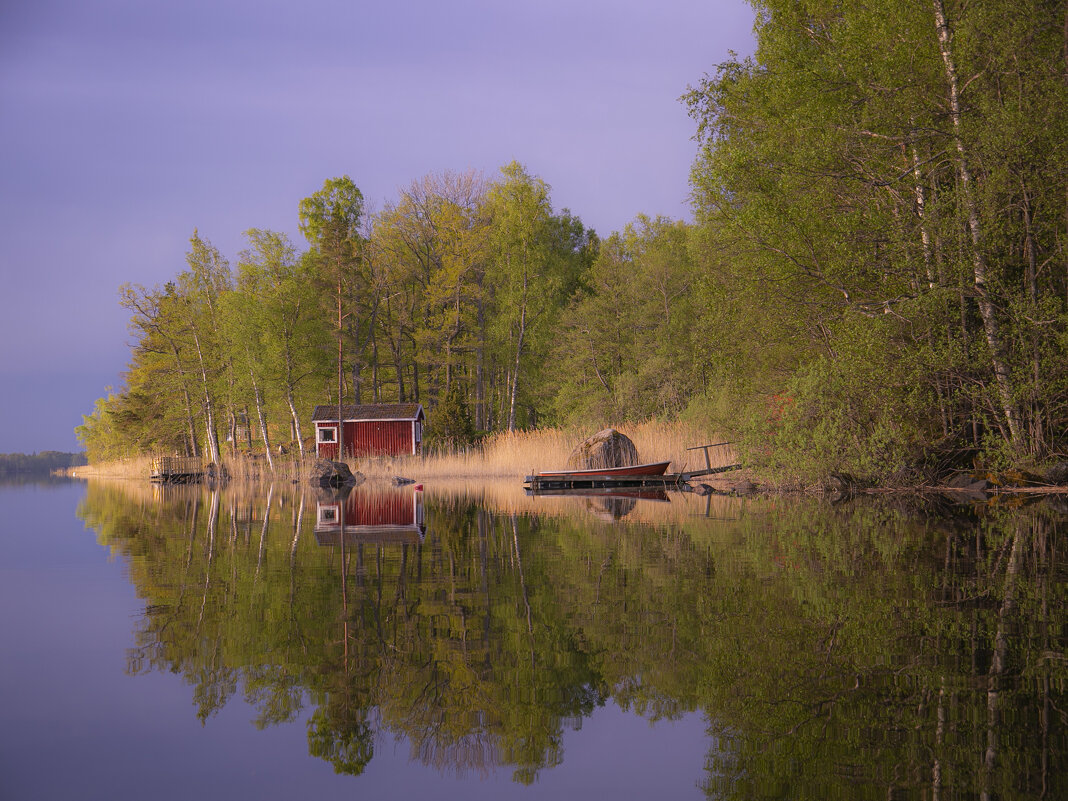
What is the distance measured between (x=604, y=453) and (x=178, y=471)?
26.4 m

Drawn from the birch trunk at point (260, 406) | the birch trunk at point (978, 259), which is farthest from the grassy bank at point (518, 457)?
the birch trunk at point (978, 259)

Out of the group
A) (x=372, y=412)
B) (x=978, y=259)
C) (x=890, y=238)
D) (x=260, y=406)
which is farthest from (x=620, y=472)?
(x=260, y=406)

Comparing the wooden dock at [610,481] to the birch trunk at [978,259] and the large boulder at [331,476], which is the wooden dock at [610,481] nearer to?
the birch trunk at [978,259]

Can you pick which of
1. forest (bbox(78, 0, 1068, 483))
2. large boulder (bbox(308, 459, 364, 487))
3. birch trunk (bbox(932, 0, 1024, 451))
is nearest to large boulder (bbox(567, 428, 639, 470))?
forest (bbox(78, 0, 1068, 483))

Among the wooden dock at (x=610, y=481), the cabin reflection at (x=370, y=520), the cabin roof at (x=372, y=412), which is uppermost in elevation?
the cabin roof at (x=372, y=412)

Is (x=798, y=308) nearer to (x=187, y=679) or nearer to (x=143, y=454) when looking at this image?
(x=187, y=679)

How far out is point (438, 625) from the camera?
5934 millimetres

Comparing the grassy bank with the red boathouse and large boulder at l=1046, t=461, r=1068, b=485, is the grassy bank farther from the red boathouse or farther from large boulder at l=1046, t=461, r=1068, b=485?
large boulder at l=1046, t=461, r=1068, b=485

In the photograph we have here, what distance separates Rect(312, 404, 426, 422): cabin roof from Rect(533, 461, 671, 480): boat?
2071 cm

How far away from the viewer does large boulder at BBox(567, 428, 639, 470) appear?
26.4 metres

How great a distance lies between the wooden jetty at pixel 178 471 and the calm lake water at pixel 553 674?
33.4m

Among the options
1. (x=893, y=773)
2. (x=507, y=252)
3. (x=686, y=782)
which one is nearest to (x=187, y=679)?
(x=686, y=782)

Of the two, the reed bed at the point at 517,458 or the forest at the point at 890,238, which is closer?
the forest at the point at 890,238

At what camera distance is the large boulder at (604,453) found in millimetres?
26406
